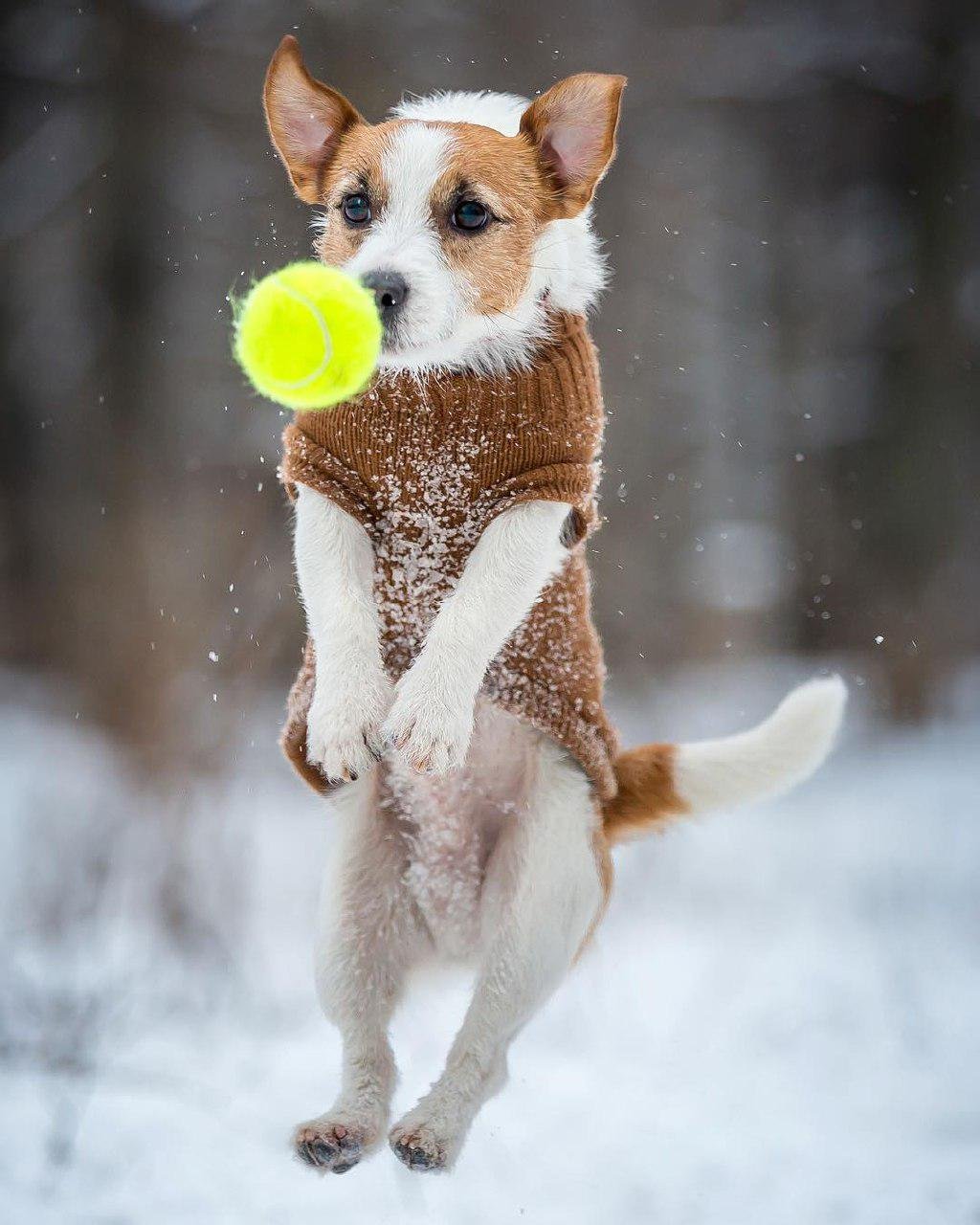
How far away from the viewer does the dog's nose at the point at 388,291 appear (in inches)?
42.1

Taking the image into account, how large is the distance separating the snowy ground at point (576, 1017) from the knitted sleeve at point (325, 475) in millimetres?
489

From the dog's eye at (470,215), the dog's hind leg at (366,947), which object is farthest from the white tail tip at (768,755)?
the dog's eye at (470,215)

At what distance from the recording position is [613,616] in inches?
105

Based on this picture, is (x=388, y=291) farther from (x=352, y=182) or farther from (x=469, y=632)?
(x=469, y=632)

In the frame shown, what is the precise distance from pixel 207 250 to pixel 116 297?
0.53 metres

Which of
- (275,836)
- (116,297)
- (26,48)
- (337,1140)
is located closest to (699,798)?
(337,1140)

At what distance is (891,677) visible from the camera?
9.45 ft

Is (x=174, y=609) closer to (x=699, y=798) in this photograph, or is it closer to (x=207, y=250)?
(x=207, y=250)

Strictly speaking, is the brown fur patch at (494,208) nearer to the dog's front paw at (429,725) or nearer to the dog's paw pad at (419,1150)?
the dog's front paw at (429,725)

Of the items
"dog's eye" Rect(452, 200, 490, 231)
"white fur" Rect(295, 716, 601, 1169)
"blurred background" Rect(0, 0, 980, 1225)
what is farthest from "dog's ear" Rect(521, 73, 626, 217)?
"white fur" Rect(295, 716, 601, 1169)

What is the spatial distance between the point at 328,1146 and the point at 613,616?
1.56 m

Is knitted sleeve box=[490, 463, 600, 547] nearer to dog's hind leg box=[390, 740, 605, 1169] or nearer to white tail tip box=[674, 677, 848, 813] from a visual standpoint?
dog's hind leg box=[390, 740, 605, 1169]

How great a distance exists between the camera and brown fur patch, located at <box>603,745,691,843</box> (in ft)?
5.02

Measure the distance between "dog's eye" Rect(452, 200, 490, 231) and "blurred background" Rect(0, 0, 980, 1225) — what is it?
0.47 m
